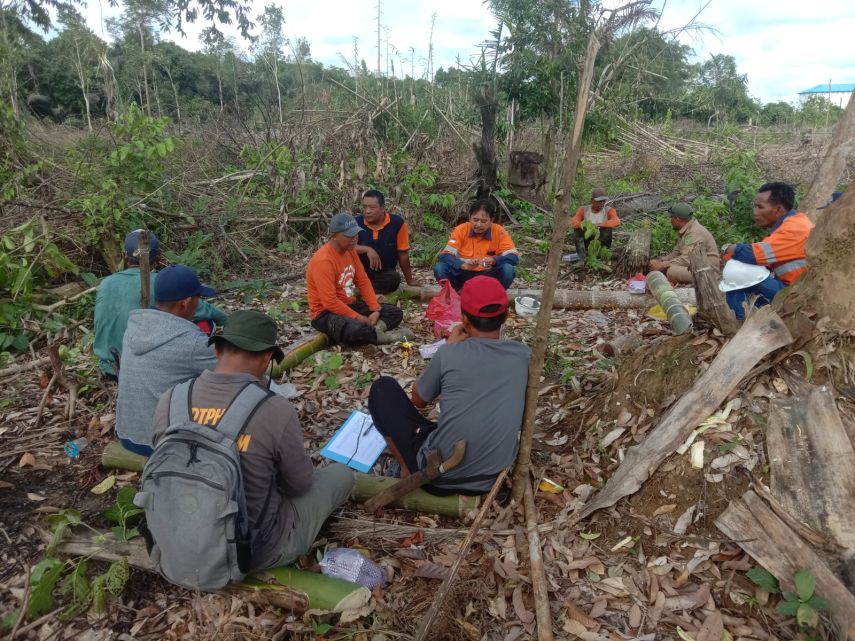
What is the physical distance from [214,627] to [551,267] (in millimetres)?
2387

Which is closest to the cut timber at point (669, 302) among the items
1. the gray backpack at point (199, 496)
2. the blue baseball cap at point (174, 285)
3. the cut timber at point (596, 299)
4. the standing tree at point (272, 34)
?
the cut timber at point (596, 299)

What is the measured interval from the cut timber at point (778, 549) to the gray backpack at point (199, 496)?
7.66 ft

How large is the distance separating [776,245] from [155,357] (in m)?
4.92

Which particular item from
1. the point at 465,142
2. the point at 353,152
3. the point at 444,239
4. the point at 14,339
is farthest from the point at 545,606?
the point at 465,142

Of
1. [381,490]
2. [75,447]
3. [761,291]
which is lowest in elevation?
[75,447]

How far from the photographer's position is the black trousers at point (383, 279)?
6.96m

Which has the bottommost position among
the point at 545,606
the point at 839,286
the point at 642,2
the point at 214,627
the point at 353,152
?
the point at 214,627

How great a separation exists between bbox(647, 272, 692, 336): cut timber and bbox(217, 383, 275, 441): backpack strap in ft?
12.1

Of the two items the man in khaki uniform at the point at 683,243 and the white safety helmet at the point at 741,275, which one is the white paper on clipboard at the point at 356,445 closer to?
the white safety helmet at the point at 741,275

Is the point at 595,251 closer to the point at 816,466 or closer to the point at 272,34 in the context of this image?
the point at 816,466

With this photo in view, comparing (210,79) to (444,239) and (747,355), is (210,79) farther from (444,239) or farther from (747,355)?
(747,355)

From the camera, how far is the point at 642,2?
9.73 m

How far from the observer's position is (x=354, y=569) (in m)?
2.77

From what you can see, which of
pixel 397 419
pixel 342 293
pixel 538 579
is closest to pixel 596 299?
pixel 342 293
